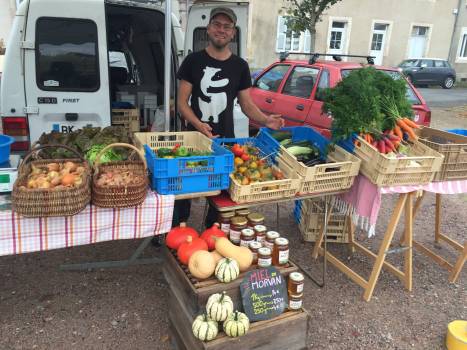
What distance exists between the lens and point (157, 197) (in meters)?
2.40

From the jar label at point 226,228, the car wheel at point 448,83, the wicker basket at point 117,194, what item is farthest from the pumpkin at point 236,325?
the car wheel at point 448,83

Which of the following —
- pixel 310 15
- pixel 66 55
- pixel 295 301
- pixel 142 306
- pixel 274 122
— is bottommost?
pixel 142 306

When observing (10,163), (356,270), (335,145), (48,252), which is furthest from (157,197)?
(356,270)

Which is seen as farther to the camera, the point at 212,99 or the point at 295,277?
the point at 212,99

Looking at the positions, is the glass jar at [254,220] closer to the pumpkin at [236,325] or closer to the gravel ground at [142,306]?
the pumpkin at [236,325]

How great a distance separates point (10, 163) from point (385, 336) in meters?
2.96

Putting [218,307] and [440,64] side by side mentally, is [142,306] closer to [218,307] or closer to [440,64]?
[218,307]

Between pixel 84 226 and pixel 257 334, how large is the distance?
1197 millimetres

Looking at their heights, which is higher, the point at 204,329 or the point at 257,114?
the point at 257,114

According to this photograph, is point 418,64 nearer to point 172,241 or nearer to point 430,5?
point 430,5

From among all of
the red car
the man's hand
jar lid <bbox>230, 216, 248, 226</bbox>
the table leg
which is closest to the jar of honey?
jar lid <bbox>230, 216, 248, 226</bbox>

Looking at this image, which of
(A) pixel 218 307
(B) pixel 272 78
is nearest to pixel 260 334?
(A) pixel 218 307

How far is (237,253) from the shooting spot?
7.79 feet

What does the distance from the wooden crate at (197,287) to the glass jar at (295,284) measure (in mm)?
66
